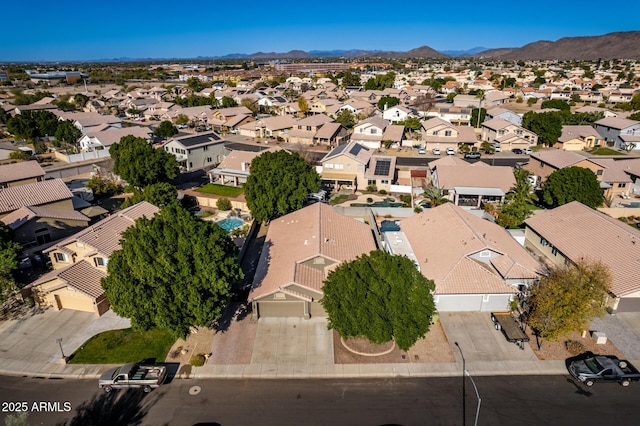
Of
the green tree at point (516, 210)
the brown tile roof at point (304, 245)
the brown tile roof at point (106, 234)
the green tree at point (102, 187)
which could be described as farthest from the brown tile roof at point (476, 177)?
the green tree at point (102, 187)

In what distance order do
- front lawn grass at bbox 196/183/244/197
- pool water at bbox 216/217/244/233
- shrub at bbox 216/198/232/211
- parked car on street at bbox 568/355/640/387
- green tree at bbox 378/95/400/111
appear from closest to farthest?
parked car on street at bbox 568/355/640/387 < pool water at bbox 216/217/244/233 < shrub at bbox 216/198/232/211 < front lawn grass at bbox 196/183/244/197 < green tree at bbox 378/95/400/111

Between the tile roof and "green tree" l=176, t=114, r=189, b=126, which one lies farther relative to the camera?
"green tree" l=176, t=114, r=189, b=126

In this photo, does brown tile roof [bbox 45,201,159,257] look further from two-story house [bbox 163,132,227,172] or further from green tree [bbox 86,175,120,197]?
two-story house [bbox 163,132,227,172]

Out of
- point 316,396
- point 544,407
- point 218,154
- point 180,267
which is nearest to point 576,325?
point 544,407

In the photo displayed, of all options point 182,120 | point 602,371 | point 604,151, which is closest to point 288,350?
point 602,371

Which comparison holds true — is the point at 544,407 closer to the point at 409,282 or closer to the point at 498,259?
the point at 409,282

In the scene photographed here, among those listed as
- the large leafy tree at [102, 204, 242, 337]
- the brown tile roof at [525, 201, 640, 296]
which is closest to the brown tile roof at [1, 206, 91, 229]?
the large leafy tree at [102, 204, 242, 337]
